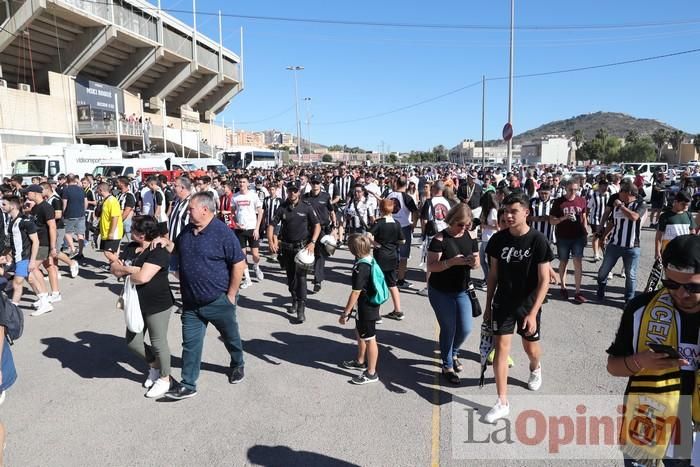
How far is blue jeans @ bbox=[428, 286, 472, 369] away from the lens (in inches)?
164

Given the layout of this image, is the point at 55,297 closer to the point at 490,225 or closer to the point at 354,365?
the point at 354,365

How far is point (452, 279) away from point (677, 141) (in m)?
110

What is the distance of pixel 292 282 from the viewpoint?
6.38 meters

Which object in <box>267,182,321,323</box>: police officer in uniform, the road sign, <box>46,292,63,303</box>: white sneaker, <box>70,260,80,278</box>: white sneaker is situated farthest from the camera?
the road sign

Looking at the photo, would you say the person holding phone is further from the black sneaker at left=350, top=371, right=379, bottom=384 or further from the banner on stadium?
the banner on stadium

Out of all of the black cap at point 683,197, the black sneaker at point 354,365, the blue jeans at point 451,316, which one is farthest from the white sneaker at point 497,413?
the black cap at point 683,197

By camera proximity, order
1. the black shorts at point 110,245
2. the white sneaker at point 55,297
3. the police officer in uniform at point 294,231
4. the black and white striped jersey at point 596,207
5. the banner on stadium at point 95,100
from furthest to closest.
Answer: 1. the banner on stadium at point 95,100
2. the black and white striped jersey at point 596,207
3. the black shorts at point 110,245
4. the white sneaker at point 55,297
5. the police officer in uniform at point 294,231

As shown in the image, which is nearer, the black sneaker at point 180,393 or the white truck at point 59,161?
the black sneaker at point 180,393

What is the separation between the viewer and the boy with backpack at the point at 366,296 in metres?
4.14

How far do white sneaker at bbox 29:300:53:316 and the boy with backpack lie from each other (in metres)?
4.84

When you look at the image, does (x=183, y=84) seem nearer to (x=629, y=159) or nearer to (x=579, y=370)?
(x=579, y=370)

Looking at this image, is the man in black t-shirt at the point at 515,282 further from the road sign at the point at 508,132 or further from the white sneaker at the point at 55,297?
the road sign at the point at 508,132

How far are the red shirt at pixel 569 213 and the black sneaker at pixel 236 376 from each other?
5.13 metres

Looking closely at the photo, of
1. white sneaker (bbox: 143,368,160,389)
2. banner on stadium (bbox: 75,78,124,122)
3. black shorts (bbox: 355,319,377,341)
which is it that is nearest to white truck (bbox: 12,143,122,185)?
banner on stadium (bbox: 75,78,124,122)
